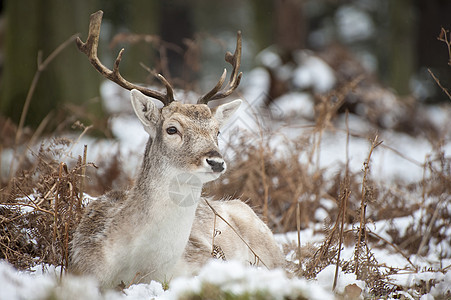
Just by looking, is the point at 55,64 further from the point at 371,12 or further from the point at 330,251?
the point at 371,12

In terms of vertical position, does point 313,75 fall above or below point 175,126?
above

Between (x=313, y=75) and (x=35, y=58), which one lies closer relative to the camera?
(x=35, y=58)

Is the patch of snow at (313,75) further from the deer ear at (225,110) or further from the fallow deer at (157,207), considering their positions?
the fallow deer at (157,207)

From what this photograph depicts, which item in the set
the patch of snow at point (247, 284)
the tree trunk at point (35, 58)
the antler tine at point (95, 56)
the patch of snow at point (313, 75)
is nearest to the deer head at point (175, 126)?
the antler tine at point (95, 56)

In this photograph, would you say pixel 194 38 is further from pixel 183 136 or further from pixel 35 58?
pixel 183 136

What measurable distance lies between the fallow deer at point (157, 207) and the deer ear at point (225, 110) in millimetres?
148

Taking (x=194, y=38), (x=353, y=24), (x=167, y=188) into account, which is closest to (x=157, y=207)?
(x=167, y=188)

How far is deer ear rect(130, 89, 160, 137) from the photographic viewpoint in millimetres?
4418

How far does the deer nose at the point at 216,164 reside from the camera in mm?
3971

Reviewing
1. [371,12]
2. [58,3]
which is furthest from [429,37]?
[58,3]

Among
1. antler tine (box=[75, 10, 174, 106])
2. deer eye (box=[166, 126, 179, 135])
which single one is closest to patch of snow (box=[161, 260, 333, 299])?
deer eye (box=[166, 126, 179, 135])

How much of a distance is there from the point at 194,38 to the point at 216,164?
8.52 metres

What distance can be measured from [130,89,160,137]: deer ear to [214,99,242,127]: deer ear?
57 cm

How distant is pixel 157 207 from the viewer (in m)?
4.17
